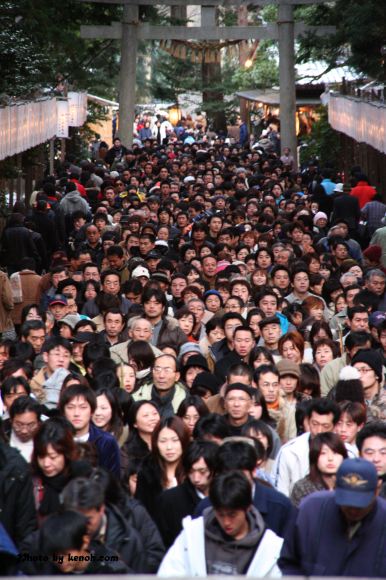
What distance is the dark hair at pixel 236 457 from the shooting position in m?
6.75

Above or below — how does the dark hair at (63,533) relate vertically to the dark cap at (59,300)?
above

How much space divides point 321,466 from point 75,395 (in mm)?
1727

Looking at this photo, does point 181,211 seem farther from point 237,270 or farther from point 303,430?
point 303,430

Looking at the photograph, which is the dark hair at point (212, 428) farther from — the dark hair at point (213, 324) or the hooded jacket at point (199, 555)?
the dark hair at point (213, 324)

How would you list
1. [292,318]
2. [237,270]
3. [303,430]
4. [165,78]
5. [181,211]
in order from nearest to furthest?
[303,430] < [292,318] < [237,270] < [181,211] < [165,78]

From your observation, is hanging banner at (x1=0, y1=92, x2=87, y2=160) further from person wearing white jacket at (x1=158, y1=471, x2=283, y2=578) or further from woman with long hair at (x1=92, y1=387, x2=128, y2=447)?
person wearing white jacket at (x1=158, y1=471, x2=283, y2=578)

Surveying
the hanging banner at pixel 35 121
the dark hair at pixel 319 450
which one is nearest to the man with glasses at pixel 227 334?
the dark hair at pixel 319 450

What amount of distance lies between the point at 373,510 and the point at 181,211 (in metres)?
16.0

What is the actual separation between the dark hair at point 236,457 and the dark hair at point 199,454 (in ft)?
0.70

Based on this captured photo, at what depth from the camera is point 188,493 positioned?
23.3 ft

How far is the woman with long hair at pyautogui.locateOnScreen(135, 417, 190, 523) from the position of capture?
7664 mm

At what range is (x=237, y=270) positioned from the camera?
634 inches

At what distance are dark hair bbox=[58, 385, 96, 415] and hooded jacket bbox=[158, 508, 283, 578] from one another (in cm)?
231

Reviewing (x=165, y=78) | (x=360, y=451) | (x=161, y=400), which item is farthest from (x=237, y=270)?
(x=165, y=78)
